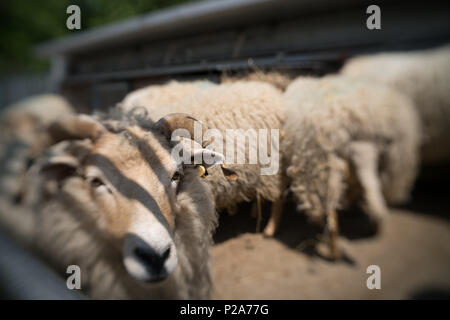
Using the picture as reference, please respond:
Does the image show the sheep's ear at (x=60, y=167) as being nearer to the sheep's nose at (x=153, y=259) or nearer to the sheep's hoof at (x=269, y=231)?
the sheep's nose at (x=153, y=259)

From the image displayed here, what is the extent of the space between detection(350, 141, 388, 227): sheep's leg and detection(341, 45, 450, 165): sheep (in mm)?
166

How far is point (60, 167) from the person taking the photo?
32.8 inches

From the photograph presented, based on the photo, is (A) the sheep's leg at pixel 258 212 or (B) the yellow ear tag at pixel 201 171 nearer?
(B) the yellow ear tag at pixel 201 171

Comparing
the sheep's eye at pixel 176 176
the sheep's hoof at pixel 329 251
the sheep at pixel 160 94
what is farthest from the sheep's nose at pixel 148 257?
the sheep's hoof at pixel 329 251

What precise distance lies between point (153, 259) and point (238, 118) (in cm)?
55

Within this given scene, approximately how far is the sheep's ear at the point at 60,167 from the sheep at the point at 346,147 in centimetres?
74

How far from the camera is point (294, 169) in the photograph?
1015mm

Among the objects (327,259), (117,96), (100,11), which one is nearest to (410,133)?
(327,259)

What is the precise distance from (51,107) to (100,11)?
0.90 meters

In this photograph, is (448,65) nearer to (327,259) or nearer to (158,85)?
(327,259)

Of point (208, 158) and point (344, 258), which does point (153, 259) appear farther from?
point (344, 258)

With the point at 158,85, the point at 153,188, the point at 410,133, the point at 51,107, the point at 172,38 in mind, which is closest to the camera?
the point at 153,188

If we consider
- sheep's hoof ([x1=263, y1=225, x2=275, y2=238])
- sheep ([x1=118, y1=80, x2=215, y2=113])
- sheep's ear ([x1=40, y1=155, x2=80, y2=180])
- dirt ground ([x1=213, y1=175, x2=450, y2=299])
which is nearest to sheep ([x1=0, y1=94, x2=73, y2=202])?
sheep's ear ([x1=40, y1=155, x2=80, y2=180])

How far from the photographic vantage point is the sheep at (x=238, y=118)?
0.89 meters
